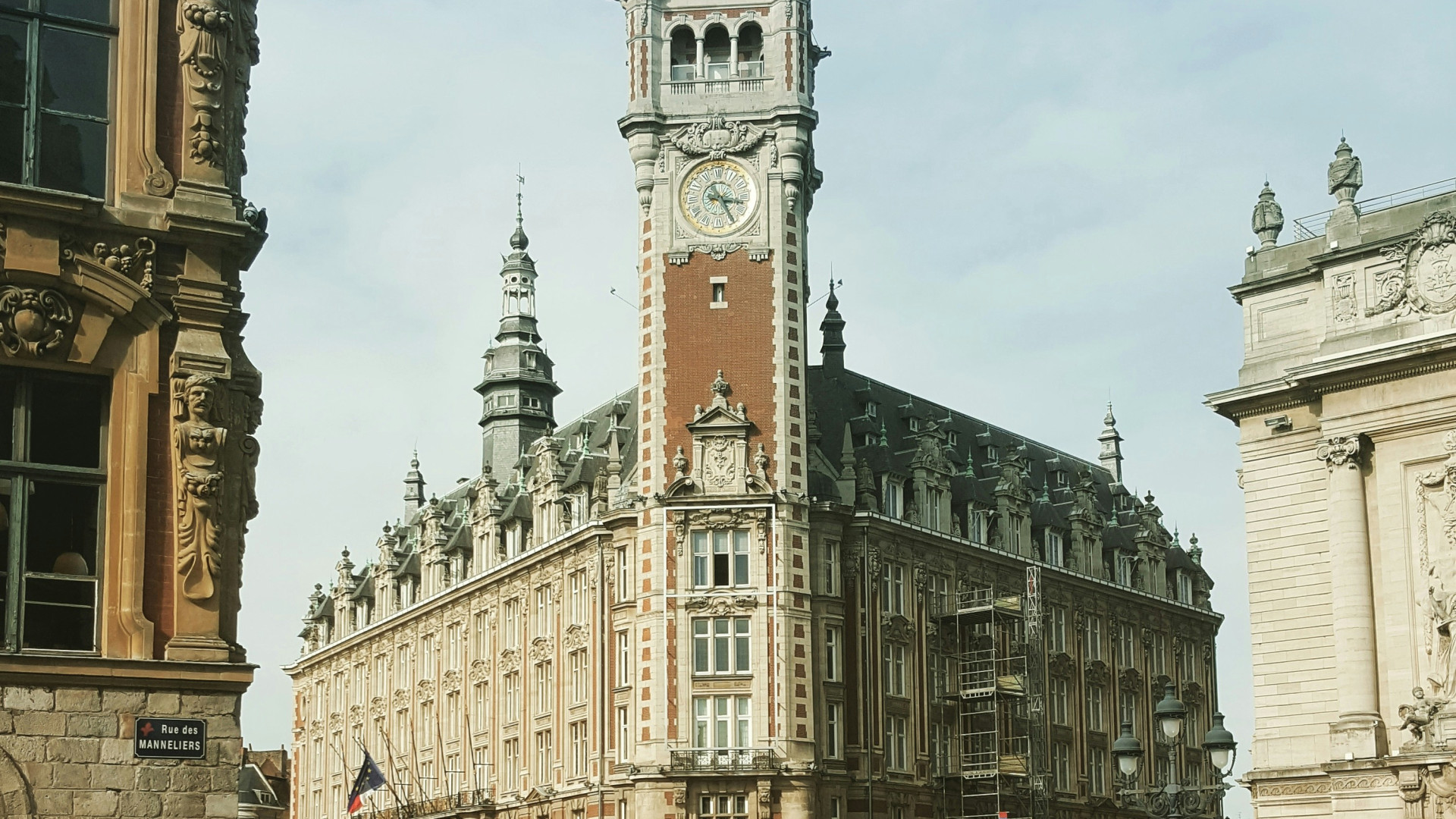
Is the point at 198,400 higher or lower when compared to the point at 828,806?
higher

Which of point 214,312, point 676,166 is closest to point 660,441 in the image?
point 676,166

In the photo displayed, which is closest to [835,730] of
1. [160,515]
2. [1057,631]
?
[1057,631]

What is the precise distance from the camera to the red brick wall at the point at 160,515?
77.9 ft

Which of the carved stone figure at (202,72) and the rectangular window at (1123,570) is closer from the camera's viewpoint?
the carved stone figure at (202,72)

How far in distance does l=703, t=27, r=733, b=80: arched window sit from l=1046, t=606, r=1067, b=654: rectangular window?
31283mm

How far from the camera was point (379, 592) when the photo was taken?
108 meters

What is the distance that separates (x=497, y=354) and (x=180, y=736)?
85508 mm

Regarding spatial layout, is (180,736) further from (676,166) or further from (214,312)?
(676,166)

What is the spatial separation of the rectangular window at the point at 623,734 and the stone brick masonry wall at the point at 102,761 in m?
53.0

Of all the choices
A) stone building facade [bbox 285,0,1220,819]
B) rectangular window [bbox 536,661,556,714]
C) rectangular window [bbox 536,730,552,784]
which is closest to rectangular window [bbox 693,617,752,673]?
stone building facade [bbox 285,0,1220,819]

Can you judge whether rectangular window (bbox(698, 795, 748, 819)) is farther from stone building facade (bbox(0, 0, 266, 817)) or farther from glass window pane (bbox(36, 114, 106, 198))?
glass window pane (bbox(36, 114, 106, 198))

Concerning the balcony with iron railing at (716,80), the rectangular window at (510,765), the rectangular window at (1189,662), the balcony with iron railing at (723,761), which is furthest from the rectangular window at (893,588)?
the rectangular window at (1189,662)

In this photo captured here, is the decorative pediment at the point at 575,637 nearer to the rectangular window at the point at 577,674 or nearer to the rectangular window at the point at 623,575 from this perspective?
the rectangular window at the point at 577,674

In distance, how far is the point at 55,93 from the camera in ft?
80.2
